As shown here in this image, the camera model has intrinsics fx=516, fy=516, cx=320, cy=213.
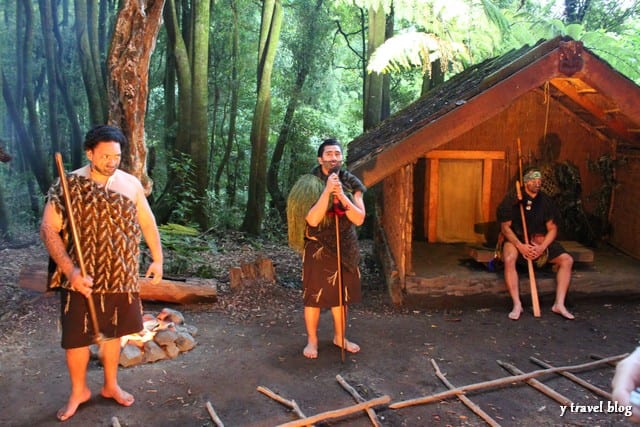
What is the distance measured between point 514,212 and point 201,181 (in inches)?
220

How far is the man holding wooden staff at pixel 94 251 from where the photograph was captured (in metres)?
3.23

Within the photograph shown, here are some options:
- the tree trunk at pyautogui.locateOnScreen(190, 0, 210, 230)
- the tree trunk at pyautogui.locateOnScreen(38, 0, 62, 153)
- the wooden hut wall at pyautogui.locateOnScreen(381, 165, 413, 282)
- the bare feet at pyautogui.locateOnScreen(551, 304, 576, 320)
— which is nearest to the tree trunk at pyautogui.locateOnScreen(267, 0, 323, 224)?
the tree trunk at pyautogui.locateOnScreen(190, 0, 210, 230)

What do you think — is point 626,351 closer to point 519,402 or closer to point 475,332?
point 475,332

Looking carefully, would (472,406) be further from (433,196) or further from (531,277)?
(433,196)

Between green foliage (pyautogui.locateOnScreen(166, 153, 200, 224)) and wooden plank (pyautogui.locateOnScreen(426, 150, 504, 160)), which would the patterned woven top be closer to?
wooden plank (pyautogui.locateOnScreen(426, 150, 504, 160))

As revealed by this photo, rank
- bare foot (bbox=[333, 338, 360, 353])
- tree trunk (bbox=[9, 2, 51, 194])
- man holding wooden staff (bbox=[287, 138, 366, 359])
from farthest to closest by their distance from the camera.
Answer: tree trunk (bbox=[9, 2, 51, 194])
bare foot (bbox=[333, 338, 360, 353])
man holding wooden staff (bbox=[287, 138, 366, 359])

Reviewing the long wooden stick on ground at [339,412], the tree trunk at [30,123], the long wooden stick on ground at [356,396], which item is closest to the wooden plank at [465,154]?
the long wooden stick on ground at [356,396]

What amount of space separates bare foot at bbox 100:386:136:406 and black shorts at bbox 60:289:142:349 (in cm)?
47

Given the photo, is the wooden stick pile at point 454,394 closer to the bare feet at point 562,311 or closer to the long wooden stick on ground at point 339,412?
the long wooden stick on ground at point 339,412

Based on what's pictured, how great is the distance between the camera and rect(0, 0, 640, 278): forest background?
752 cm

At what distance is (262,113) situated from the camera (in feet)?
32.8

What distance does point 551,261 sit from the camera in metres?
5.91

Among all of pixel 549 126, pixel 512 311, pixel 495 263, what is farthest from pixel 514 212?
pixel 549 126

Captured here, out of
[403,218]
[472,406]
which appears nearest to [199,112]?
[403,218]
